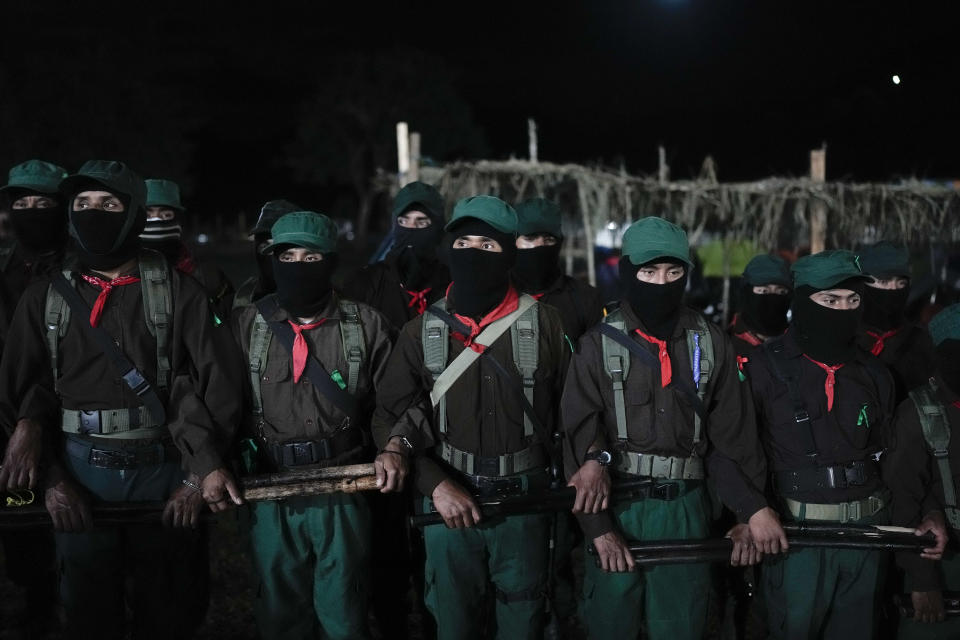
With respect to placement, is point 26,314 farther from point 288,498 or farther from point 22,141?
point 22,141

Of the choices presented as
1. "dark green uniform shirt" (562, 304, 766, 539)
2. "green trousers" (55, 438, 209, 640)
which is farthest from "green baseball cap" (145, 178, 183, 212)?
"dark green uniform shirt" (562, 304, 766, 539)

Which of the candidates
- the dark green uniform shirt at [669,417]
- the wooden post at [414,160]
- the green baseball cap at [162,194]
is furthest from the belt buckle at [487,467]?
the wooden post at [414,160]

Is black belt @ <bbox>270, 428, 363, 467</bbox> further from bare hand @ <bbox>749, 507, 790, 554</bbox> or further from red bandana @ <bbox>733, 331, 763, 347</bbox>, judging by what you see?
red bandana @ <bbox>733, 331, 763, 347</bbox>

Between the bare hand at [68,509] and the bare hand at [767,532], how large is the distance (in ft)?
9.33

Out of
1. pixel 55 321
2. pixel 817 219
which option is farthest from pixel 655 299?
pixel 817 219

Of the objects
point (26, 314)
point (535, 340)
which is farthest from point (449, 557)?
point (26, 314)

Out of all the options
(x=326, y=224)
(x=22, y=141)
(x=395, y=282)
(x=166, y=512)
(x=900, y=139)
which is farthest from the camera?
(x=22, y=141)

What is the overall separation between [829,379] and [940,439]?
Result: 496mm

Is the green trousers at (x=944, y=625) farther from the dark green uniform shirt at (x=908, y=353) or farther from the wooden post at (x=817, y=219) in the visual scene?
the wooden post at (x=817, y=219)

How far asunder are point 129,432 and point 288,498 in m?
Result: 0.79

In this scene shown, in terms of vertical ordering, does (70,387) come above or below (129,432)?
above

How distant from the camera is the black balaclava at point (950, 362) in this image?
3211mm

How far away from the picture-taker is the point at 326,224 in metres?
3.69

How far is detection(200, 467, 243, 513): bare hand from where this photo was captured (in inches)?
126
